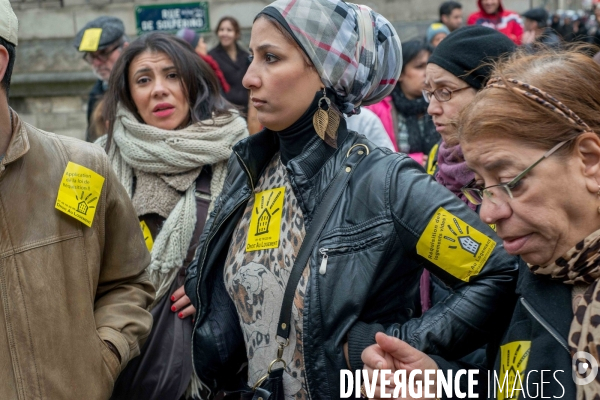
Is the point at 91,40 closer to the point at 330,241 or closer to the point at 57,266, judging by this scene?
the point at 57,266

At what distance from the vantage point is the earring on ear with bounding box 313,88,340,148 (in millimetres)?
2453

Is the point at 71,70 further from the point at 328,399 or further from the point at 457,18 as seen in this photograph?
the point at 328,399

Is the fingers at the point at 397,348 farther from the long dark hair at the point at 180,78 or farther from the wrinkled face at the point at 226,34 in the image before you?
the wrinkled face at the point at 226,34

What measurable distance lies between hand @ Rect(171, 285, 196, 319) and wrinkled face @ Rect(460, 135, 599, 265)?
5.28ft

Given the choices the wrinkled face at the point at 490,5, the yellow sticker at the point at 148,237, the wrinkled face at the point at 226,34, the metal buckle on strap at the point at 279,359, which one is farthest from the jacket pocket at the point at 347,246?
the wrinkled face at the point at 490,5

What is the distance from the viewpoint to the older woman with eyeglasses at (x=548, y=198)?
1.83 meters

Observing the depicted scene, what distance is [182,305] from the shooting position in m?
3.25

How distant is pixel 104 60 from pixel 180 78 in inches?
101

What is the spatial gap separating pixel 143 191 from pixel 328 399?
1.53m

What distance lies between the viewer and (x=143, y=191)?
11.4ft

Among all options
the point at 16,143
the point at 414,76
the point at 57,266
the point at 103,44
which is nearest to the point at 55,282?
the point at 57,266

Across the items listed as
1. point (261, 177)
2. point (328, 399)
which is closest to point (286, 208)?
point (261, 177)

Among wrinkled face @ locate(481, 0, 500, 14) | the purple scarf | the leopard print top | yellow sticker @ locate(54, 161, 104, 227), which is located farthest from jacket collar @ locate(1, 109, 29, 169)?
wrinkled face @ locate(481, 0, 500, 14)

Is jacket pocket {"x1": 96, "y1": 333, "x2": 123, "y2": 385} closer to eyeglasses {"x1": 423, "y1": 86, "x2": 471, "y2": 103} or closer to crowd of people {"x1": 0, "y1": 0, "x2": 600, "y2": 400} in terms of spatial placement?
crowd of people {"x1": 0, "y1": 0, "x2": 600, "y2": 400}
